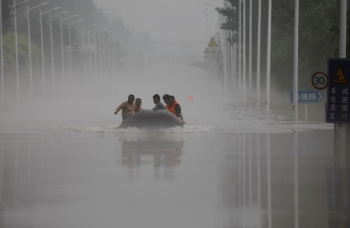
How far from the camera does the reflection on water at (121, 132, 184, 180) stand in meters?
22.6

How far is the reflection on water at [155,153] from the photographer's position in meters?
22.6

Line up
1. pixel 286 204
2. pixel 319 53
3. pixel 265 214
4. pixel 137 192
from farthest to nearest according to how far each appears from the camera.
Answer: pixel 319 53, pixel 137 192, pixel 286 204, pixel 265 214

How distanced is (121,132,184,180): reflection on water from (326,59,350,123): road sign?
4.02 metres

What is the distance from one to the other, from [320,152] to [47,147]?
7.12 m

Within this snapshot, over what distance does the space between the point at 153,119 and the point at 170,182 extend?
17.6 meters

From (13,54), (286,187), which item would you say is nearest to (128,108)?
(286,187)

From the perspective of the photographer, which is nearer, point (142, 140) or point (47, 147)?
point (47, 147)

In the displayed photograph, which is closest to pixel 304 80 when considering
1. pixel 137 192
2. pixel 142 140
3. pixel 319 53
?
pixel 319 53

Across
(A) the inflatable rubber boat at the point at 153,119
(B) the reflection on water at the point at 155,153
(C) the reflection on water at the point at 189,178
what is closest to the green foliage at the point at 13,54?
(A) the inflatable rubber boat at the point at 153,119

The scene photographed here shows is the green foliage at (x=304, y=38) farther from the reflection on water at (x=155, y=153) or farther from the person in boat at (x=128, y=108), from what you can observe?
the reflection on water at (x=155, y=153)

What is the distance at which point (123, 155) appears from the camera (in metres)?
26.8

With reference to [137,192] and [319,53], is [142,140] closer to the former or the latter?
[137,192]

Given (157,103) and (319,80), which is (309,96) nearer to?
(319,80)

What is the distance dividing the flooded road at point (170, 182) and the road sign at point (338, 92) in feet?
3.37
